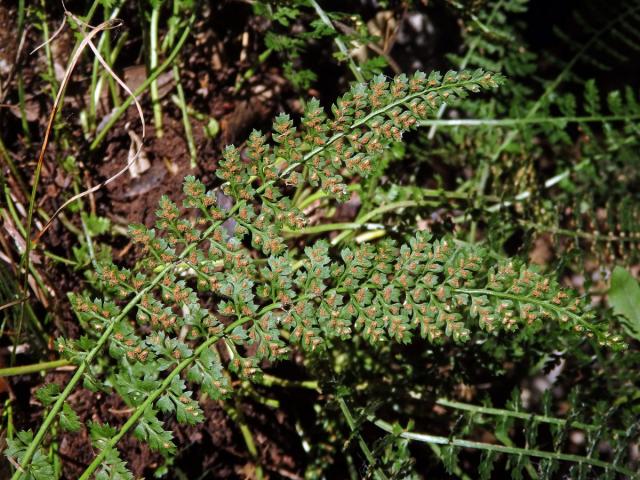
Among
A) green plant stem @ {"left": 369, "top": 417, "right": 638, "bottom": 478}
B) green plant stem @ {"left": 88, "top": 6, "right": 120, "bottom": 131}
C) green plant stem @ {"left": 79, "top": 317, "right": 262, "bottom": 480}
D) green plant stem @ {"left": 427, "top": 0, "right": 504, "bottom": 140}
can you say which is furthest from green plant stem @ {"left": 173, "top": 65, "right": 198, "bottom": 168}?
green plant stem @ {"left": 369, "top": 417, "right": 638, "bottom": 478}

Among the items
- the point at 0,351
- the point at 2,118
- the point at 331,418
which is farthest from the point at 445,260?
the point at 2,118

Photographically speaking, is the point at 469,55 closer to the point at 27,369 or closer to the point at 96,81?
the point at 96,81

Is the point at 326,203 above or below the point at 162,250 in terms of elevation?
below

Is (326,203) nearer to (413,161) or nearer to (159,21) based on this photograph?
(413,161)

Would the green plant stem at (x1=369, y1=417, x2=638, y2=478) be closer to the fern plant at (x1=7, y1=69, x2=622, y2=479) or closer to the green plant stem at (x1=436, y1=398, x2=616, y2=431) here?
the green plant stem at (x1=436, y1=398, x2=616, y2=431)

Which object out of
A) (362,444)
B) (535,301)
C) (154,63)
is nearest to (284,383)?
(362,444)

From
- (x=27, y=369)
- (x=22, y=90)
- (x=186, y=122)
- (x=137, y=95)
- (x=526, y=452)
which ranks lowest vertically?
(x=526, y=452)
